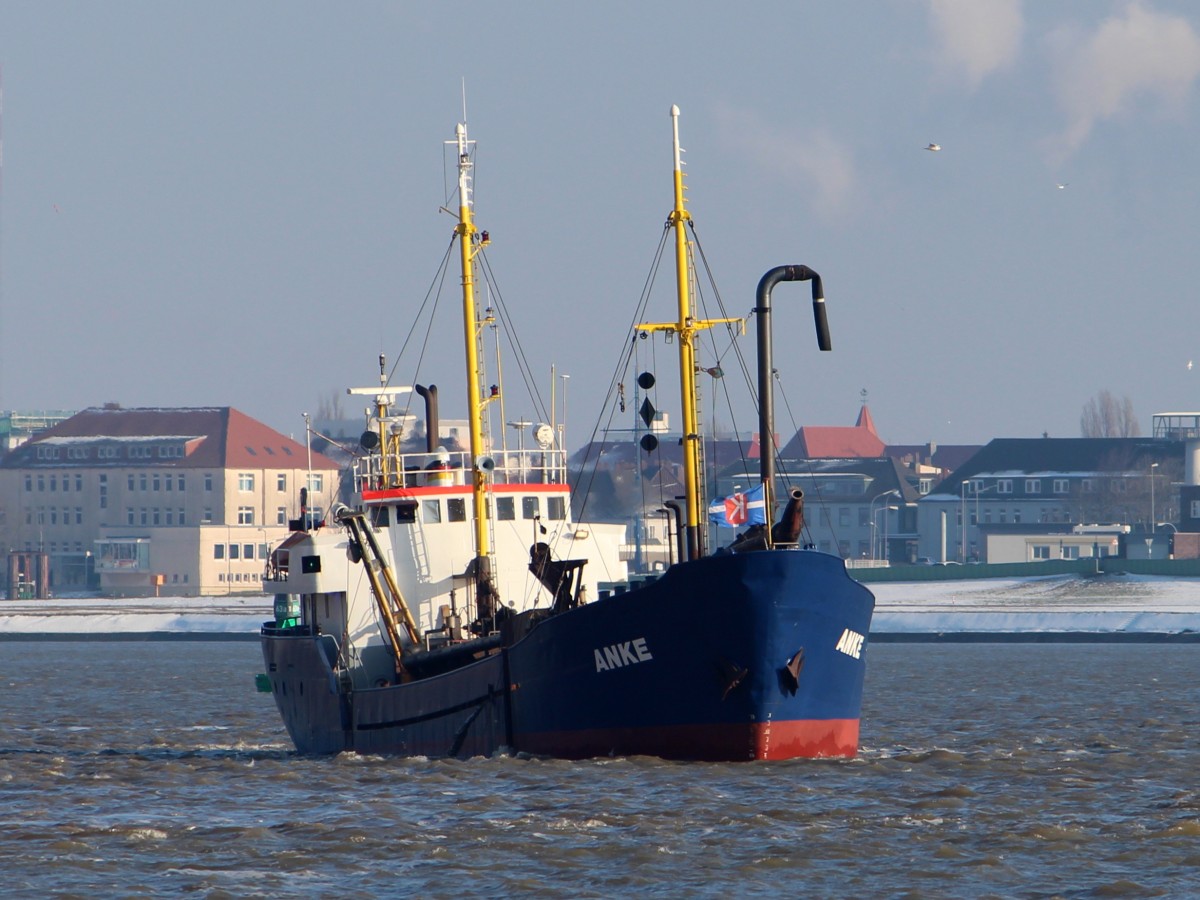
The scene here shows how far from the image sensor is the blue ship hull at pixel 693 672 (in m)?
29.2

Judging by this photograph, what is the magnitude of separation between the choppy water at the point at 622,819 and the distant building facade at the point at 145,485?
415 ft

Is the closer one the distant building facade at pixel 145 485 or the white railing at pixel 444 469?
the white railing at pixel 444 469

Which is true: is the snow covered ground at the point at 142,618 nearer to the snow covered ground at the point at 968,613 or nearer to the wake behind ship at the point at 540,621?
the snow covered ground at the point at 968,613

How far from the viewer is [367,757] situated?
3512cm

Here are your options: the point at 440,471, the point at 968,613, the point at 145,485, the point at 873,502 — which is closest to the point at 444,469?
the point at 440,471

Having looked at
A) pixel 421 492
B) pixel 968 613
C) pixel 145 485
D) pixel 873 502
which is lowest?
pixel 968 613

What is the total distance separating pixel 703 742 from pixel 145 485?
147m

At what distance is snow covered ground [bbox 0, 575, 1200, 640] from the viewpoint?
95500 mm

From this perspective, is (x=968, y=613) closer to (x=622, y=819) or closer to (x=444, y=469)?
(x=444, y=469)

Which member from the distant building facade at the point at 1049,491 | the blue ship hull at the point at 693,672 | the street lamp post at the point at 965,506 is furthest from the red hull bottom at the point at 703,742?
the distant building facade at the point at 1049,491

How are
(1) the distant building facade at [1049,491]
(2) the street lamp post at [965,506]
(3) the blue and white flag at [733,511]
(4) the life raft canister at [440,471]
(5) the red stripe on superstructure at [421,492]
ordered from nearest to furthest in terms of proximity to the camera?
(5) the red stripe on superstructure at [421,492], (4) the life raft canister at [440,471], (3) the blue and white flag at [733,511], (2) the street lamp post at [965,506], (1) the distant building facade at [1049,491]

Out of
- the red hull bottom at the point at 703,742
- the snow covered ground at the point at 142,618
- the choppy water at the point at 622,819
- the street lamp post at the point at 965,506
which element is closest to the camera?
the choppy water at the point at 622,819

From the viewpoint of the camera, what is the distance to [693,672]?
97.2 ft

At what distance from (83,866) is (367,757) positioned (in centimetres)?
1180
